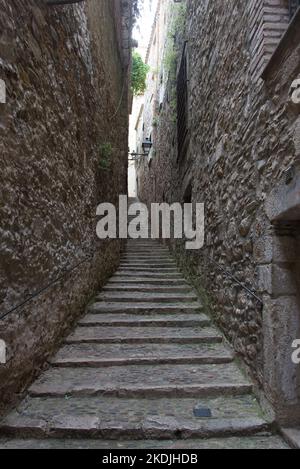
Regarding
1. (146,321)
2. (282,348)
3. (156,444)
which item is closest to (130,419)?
(156,444)

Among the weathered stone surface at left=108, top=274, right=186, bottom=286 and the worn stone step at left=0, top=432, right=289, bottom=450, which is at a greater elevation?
the weathered stone surface at left=108, top=274, right=186, bottom=286

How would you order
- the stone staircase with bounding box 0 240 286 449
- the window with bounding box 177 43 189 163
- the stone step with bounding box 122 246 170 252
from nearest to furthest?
1. the stone staircase with bounding box 0 240 286 449
2. the window with bounding box 177 43 189 163
3. the stone step with bounding box 122 246 170 252

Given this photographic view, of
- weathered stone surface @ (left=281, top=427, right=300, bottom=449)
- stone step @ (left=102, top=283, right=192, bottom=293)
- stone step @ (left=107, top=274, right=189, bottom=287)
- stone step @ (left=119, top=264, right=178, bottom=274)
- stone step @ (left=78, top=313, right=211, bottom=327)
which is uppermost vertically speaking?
stone step @ (left=119, top=264, right=178, bottom=274)

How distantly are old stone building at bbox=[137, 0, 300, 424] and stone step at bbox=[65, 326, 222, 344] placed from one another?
0.23 meters

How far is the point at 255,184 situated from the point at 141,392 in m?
1.78

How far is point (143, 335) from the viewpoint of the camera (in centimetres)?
375

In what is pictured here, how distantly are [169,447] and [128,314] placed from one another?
223cm

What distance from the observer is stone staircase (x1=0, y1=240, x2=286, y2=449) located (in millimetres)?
2283

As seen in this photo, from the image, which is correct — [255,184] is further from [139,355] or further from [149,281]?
[149,281]

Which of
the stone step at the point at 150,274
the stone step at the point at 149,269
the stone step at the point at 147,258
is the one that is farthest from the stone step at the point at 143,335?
the stone step at the point at 147,258

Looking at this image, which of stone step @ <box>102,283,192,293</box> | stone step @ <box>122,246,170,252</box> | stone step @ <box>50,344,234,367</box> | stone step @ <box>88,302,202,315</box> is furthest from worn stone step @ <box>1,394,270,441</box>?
stone step @ <box>122,246,170,252</box>

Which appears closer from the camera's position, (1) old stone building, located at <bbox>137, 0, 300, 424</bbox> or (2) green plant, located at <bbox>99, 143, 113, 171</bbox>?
(1) old stone building, located at <bbox>137, 0, 300, 424</bbox>

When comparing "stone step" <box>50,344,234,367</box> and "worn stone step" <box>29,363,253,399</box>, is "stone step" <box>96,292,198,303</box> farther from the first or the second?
"worn stone step" <box>29,363,253,399</box>

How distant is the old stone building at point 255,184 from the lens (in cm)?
230
